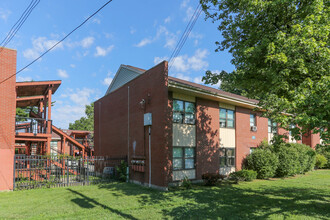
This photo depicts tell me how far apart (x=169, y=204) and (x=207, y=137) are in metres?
7.03

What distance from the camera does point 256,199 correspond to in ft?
32.3

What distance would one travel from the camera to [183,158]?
543 inches

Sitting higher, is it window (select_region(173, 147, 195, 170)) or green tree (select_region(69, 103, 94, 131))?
green tree (select_region(69, 103, 94, 131))

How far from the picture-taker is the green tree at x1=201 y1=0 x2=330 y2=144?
7547 mm

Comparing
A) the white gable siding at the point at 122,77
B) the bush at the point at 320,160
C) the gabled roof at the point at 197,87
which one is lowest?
the bush at the point at 320,160

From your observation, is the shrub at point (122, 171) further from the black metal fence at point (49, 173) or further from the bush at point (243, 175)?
the bush at point (243, 175)

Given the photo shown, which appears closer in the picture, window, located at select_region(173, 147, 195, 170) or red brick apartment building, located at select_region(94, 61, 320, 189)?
red brick apartment building, located at select_region(94, 61, 320, 189)

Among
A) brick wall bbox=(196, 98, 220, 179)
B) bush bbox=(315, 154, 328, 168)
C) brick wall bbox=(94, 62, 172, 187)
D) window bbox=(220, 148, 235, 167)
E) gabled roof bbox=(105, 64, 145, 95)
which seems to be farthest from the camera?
bush bbox=(315, 154, 328, 168)

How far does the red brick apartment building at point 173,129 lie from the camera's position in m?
12.6

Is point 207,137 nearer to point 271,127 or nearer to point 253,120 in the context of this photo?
point 253,120

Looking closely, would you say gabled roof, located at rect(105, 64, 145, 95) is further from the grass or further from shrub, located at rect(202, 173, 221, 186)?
the grass

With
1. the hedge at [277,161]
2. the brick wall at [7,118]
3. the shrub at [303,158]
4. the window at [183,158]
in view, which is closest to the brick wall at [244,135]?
the hedge at [277,161]

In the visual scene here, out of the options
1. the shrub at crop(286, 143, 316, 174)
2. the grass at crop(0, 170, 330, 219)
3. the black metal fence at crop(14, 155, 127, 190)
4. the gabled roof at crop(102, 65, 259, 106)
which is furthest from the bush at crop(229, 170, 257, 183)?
the black metal fence at crop(14, 155, 127, 190)

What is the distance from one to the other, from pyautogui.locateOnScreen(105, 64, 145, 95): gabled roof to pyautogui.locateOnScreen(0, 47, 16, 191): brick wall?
7974 millimetres
